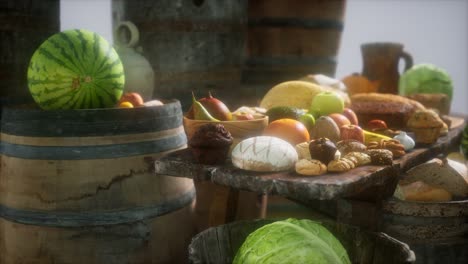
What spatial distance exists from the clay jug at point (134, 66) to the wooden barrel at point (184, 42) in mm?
120

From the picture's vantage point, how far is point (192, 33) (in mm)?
3340

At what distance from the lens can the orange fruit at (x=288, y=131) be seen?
2.11m

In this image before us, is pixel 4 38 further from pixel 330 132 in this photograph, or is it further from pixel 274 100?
pixel 330 132

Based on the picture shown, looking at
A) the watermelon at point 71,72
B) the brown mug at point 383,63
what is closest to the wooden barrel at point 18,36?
the watermelon at point 71,72

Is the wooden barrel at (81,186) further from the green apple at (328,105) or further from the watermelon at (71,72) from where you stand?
the green apple at (328,105)

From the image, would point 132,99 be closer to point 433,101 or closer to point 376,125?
point 376,125

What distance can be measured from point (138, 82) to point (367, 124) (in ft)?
4.56

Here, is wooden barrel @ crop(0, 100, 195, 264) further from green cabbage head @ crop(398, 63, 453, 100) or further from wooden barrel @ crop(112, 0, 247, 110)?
green cabbage head @ crop(398, 63, 453, 100)

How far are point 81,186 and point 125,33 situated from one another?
1608mm

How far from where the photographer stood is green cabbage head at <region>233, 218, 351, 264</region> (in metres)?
1.66

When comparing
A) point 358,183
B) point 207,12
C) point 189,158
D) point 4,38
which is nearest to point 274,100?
point 207,12

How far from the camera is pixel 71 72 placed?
2246mm

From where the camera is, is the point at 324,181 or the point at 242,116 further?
the point at 242,116

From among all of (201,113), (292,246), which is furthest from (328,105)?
(292,246)
